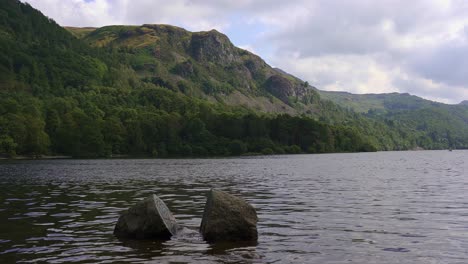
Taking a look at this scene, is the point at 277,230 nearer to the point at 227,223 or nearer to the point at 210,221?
the point at 227,223

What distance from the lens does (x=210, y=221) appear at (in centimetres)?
2395

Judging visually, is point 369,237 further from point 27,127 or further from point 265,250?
point 27,127

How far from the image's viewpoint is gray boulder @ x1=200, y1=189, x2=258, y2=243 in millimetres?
23875

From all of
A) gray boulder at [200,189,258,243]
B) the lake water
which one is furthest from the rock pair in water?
the lake water

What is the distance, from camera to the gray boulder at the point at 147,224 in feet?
79.9

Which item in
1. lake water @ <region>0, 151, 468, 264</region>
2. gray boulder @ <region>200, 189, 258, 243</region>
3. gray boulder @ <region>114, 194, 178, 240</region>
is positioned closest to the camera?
lake water @ <region>0, 151, 468, 264</region>

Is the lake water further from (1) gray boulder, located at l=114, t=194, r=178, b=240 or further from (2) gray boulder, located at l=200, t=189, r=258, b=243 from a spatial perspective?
(1) gray boulder, located at l=114, t=194, r=178, b=240

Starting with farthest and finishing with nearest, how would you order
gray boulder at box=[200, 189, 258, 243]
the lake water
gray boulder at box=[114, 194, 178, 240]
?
gray boulder at box=[114, 194, 178, 240] → gray boulder at box=[200, 189, 258, 243] → the lake water

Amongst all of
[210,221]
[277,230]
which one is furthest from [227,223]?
[277,230]

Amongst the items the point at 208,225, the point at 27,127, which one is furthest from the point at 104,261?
the point at 27,127

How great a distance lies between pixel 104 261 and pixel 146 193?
98.0ft

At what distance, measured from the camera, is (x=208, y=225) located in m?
24.0

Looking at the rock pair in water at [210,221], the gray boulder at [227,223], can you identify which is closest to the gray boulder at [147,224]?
the rock pair in water at [210,221]

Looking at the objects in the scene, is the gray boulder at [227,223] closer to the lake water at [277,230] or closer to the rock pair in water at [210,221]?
the rock pair in water at [210,221]
